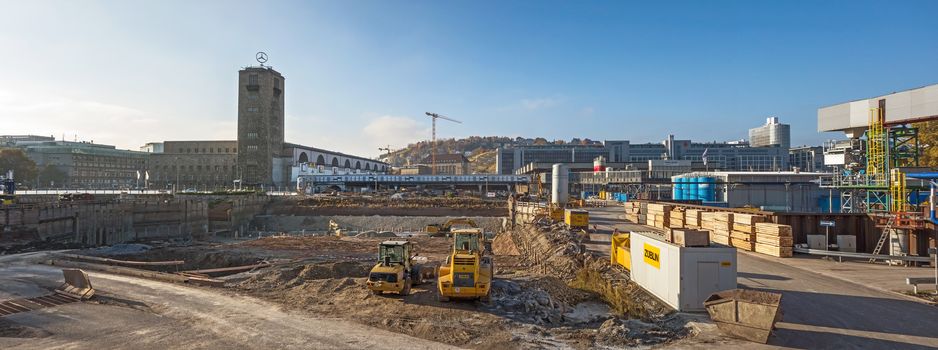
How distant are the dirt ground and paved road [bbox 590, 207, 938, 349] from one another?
10.4ft

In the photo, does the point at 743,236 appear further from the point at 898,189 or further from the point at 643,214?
the point at 643,214

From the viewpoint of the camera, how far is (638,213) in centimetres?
4150

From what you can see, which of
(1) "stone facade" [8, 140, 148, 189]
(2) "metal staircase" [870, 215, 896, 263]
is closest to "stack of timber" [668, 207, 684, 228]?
(2) "metal staircase" [870, 215, 896, 263]

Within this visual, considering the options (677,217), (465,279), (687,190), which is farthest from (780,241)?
(687,190)

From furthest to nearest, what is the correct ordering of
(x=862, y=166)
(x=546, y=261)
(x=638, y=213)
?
(x=638, y=213) → (x=862, y=166) → (x=546, y=261)

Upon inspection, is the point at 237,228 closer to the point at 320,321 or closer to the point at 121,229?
the point at 121,229

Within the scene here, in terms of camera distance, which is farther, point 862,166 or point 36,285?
point 862,166

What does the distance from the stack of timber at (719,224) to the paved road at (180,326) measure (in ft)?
68.6

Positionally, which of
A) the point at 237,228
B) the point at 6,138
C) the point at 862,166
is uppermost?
the point at 6,138

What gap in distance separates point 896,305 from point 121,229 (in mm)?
57044

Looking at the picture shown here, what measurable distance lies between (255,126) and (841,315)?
4339 inches

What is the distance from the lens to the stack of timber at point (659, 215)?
3472 cm

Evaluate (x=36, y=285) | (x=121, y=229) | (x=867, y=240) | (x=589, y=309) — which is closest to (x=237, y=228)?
(x=121, y=229)

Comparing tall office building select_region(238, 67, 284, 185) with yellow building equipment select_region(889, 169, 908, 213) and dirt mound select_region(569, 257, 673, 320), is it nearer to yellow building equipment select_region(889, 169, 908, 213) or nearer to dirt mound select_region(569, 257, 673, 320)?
dirt mound select_region(569, 257, 673, 320)
